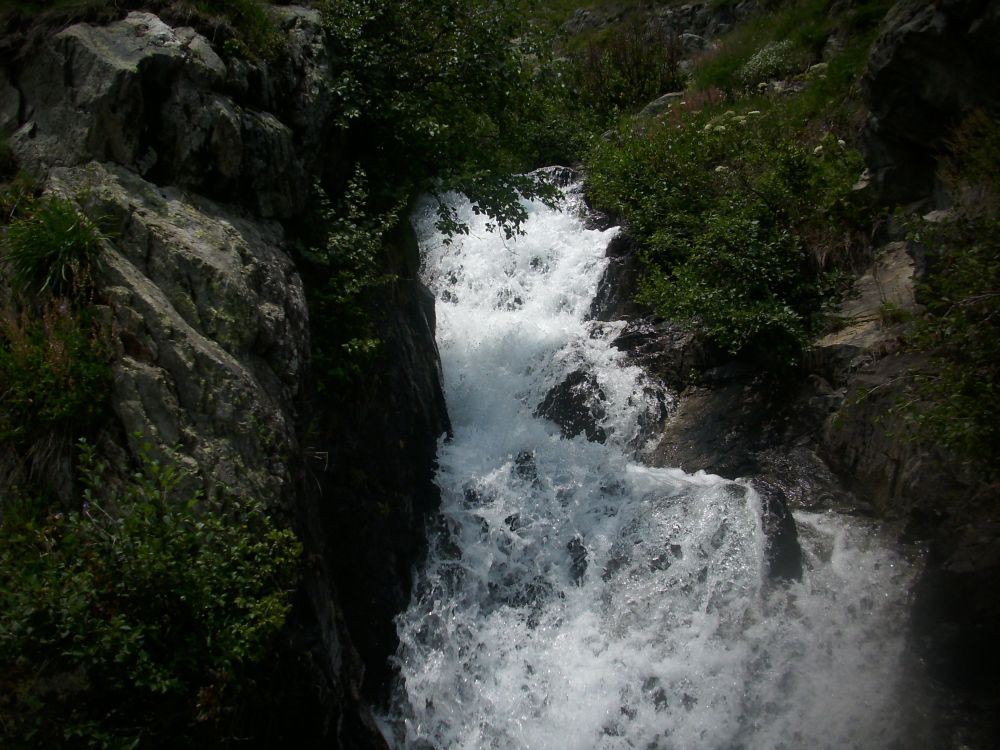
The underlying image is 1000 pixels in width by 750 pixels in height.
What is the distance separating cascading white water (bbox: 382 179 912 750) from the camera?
6.57 m

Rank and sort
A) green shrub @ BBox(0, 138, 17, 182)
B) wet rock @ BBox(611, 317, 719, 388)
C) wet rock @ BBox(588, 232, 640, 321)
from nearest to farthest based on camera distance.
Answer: green shrub @ BBox(0, 138, 17, 182) < wet rock @ BBox(611, 317, 719, 388) < wet rock @ BBox(588, 232, 640, 321)

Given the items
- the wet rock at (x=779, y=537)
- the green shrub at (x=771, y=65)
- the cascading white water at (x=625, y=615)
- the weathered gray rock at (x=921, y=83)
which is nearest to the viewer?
the cascading white water at (x=625, y=615)

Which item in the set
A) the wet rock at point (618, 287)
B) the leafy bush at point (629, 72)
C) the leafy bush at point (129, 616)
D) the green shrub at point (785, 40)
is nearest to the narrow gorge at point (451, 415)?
the leafy bush at point (129, 616)

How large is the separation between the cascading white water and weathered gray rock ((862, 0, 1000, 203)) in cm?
405

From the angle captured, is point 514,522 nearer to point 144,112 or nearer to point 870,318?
point 870,318

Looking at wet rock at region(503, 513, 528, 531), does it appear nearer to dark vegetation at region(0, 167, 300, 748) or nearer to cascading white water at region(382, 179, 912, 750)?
cascading white water at region(382, 179, 912, 750)

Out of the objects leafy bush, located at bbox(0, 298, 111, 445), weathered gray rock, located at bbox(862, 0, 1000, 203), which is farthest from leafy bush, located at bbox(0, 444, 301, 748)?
weathered gray rock, located at bbox(862, 0, 1000, 203)

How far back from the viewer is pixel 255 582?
14.1 feet

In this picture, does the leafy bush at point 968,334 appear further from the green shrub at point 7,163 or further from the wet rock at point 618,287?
the green shrub at point 7,163

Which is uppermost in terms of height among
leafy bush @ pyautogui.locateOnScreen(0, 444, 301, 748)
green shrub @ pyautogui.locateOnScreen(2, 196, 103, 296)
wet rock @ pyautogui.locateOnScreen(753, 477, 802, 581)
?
green shrub @ pyautogui.locateOnScreen(2, 196, 103, 296)

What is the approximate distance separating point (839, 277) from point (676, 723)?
586cm

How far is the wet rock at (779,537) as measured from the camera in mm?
7348

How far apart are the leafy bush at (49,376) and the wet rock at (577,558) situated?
5306 millimetres

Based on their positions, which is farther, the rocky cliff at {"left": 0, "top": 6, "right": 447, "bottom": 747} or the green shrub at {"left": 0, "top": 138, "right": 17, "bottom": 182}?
the green shrub at {"left": 0, "top": 138, "right": 17, "bottom": 182}
